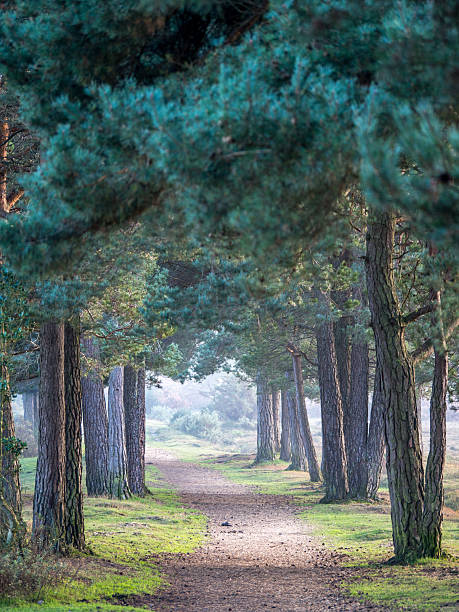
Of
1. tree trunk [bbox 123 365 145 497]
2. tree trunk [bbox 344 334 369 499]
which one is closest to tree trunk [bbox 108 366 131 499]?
tree trunk [bbox 123 365 145 497]

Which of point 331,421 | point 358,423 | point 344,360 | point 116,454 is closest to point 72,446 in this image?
point 116,454

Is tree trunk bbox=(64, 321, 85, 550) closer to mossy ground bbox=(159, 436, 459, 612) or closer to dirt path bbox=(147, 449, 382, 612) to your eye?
dirt path bbox=(147, 449, 382, 612)

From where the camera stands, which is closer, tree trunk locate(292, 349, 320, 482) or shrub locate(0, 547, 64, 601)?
Answer: shrub locate(0, 547, 64, 601)

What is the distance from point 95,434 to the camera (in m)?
16.6

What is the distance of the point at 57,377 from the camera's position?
8.73 m

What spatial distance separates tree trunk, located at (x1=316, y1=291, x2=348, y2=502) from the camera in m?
17.8

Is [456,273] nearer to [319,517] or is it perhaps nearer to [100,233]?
[100,233]

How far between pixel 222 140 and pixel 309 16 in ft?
3.61

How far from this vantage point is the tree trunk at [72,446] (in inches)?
349

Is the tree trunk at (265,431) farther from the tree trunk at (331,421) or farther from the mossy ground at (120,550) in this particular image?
the mossy ground at (120,550)

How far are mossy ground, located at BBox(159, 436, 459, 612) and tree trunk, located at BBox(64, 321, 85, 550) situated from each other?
12.7ft

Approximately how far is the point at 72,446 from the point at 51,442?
0.46 metres

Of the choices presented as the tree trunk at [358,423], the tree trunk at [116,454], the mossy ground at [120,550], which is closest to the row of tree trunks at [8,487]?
the mossy ground at [120,550]

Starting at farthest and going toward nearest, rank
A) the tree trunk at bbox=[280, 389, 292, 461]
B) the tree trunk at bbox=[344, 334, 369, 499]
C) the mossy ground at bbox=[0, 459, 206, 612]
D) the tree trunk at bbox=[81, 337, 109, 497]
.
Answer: the tree trunk at bbox=[280, 389, 292, 461] < the tree trunk at bbox=[344, 334, 369, 499] < the tree trunk at bbox=[81, 337, 109, 497] < the mossy ground at bbox=[0, 459, 206, 612]
